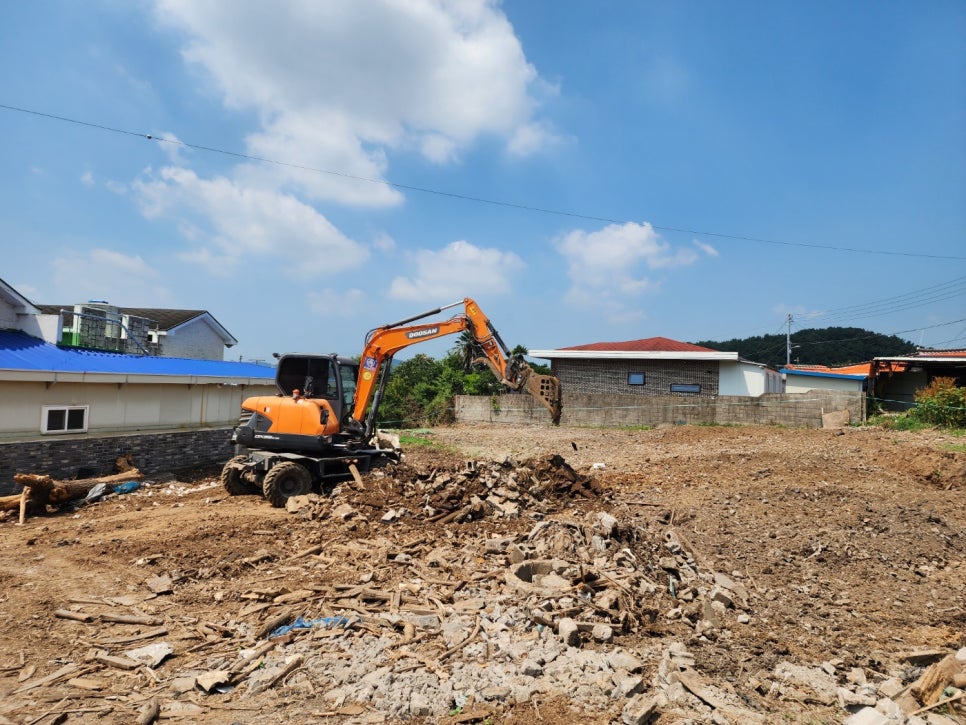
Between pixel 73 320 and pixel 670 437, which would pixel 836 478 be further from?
pixel 73 320

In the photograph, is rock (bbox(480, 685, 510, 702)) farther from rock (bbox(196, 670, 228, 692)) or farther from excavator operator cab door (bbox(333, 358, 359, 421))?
excavator operator cab door (bbox(333, 358, 359, 421))

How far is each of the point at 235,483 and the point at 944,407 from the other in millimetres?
20785

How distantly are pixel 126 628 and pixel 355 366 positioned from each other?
22.5ft

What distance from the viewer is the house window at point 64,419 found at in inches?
452

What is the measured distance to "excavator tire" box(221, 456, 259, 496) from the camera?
11.4 m

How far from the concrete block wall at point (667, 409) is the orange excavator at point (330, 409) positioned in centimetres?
1420

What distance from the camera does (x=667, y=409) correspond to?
23828mm

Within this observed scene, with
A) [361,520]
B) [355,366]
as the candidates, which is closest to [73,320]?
[355,366]

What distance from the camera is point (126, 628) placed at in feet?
18.5

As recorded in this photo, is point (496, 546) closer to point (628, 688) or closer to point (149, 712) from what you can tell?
point (628, 688)

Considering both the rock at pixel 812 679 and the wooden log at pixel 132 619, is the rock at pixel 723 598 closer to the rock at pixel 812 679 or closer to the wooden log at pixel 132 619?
the rock at pixel 812 679

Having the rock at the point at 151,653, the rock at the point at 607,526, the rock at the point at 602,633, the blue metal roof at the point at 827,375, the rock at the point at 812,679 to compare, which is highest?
the blue metal roof at the point at 827,375

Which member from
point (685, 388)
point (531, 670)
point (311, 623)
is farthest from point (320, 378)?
point (685, 388)

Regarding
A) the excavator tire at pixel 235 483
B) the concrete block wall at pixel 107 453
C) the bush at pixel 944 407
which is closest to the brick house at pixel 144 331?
the concrete block wall at pixel 107 453
